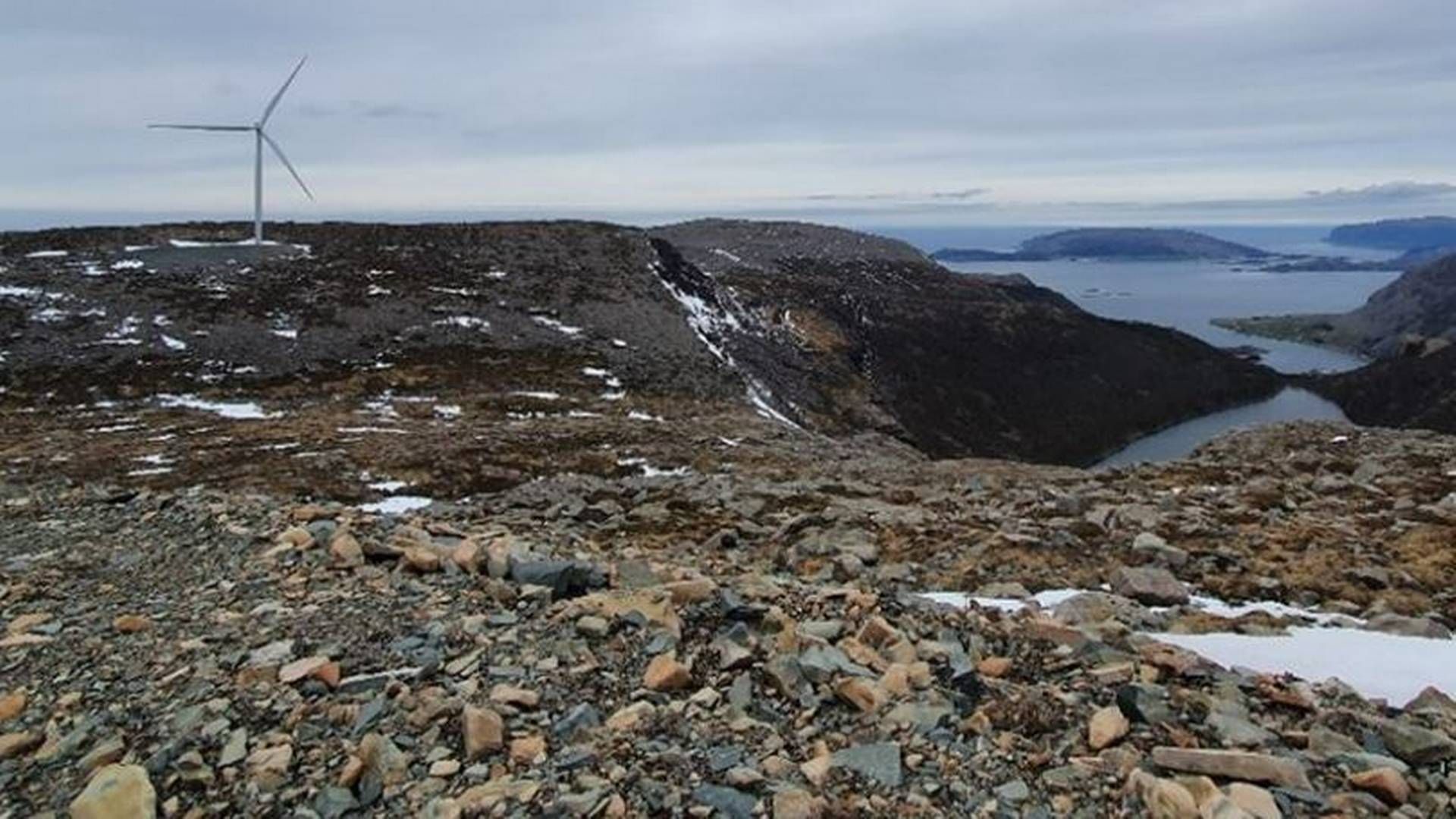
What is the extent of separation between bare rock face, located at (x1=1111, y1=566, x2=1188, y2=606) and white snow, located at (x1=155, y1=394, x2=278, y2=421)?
33233 mm

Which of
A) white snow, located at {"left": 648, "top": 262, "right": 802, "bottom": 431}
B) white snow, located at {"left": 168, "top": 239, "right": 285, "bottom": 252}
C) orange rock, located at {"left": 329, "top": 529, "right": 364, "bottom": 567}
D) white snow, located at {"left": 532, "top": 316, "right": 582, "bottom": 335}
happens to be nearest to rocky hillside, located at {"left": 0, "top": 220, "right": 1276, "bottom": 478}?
white snow, located at {"left": 532, "top": 316, "right": 582, "bottom": 335}

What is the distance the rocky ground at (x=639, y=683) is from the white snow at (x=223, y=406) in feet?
87.1

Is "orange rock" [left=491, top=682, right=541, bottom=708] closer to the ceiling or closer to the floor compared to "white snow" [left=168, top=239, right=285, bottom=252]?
closer to the floor

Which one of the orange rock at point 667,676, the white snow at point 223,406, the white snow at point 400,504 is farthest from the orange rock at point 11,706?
the white snow at point 223,406

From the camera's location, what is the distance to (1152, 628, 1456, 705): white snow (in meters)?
7.95

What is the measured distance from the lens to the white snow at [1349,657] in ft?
26.1

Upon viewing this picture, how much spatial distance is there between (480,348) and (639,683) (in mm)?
48694

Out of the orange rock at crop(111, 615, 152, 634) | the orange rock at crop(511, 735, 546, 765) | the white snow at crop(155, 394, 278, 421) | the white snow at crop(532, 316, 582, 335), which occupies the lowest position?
the white snow at crop(155, 394, 278, 421)

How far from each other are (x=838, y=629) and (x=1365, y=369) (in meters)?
158

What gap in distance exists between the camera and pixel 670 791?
5.90m

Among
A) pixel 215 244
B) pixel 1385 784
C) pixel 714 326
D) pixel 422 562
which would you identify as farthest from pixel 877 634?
pixel 215 244

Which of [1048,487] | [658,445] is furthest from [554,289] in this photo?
[1048,487]

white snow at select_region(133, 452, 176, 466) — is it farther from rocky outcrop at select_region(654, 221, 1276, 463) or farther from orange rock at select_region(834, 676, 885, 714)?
rocky outcrop at select_region(654, 221, 1276, 463)

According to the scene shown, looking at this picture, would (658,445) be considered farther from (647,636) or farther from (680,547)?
(647,636)
